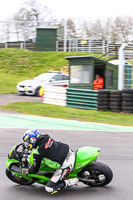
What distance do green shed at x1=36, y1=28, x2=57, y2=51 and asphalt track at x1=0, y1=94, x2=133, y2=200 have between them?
22187 millimetres

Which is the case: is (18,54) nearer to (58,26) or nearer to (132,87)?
(58,26)

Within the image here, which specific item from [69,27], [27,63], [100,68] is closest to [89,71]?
[100,68]

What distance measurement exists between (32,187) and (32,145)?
3.19ft

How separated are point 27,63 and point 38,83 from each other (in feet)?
33.5

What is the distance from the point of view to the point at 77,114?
1389 centimetres

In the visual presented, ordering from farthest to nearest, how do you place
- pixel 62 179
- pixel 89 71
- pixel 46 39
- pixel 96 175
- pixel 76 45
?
1. pixel 76 45
2. pixel 46 39
3. pixel 89 71
4. pixel 96 175
5. pixel 62 179

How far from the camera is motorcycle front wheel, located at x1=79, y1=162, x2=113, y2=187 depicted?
559cm

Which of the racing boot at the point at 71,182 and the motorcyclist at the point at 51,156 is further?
the racing boot at the point at 71,182

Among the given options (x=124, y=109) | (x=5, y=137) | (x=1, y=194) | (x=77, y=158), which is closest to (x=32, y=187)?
(x=1, y=194)

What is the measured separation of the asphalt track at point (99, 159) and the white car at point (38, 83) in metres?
8.85

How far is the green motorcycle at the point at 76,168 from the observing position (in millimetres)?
5508

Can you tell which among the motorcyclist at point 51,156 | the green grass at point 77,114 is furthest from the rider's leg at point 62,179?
the green grass at point 77,114

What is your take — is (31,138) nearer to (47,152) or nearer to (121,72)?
(47,152)

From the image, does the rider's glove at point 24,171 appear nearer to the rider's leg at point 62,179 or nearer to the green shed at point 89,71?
the rider's leg at point 62,179
